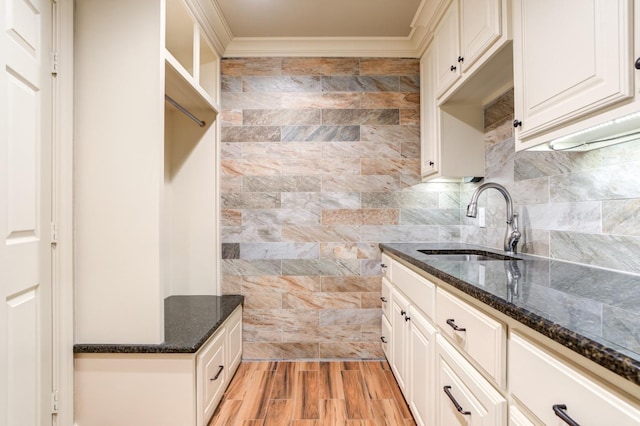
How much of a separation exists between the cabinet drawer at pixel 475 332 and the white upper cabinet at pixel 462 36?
1.15 metres

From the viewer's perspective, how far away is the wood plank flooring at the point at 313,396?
1.77 metres

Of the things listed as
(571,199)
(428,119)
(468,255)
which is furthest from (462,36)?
(468,255)

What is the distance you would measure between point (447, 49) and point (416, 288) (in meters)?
1.45

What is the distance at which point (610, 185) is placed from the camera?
125 centimetres

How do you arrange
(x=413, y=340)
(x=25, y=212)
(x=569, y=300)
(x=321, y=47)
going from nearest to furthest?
(x=569, y=300) < (x=25, y=212) < (x=413, y=340) < (x=321, y=47)

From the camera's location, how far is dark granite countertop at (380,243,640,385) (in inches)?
21.2

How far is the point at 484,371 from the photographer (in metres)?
0.95

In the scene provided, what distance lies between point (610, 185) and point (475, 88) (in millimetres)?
900

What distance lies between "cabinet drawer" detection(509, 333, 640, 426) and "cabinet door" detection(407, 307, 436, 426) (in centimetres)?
59

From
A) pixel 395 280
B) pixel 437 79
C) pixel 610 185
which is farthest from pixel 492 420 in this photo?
pixel 437 79

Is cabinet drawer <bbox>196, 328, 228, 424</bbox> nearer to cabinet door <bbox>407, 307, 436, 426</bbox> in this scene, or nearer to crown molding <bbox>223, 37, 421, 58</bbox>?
cabinet door <bbox>407, 307, 436, 426</bbox>

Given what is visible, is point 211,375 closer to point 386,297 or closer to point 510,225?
point 386,297

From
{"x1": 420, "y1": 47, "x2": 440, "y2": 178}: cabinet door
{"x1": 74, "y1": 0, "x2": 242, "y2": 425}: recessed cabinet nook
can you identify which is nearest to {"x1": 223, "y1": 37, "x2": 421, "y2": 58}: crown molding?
{"x1": 420, "y1": 47, "x2": 440, "y2": 178}: cabinet door

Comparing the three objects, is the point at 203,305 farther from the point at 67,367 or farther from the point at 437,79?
the point at 437,79
